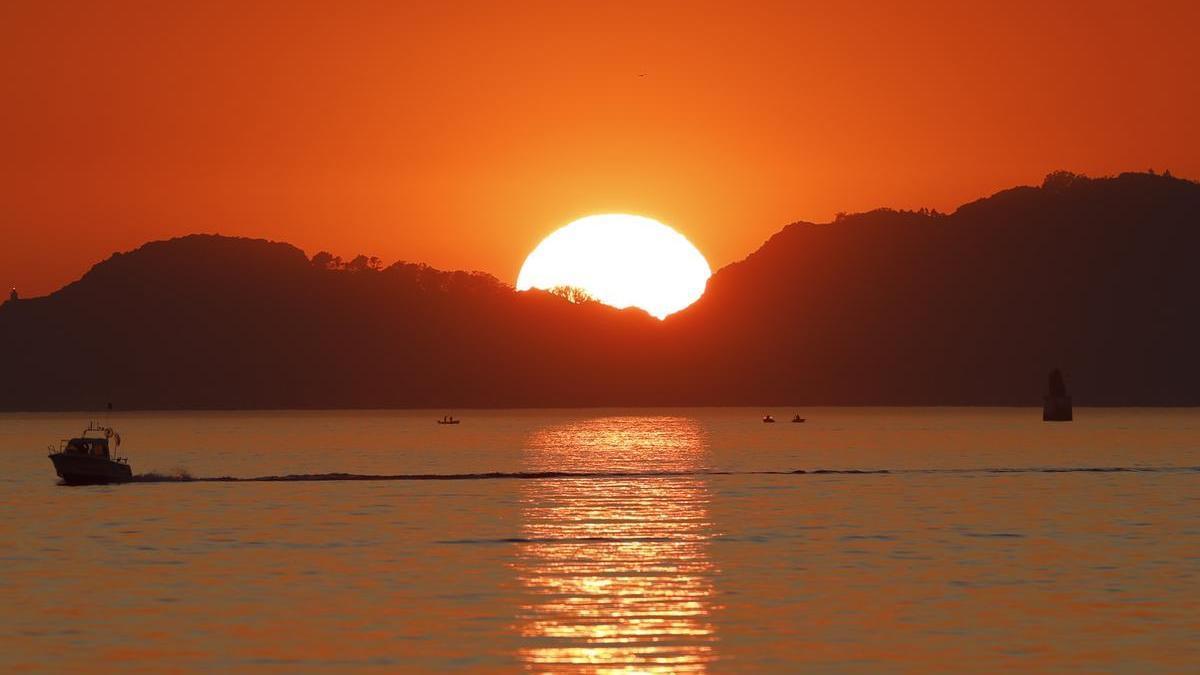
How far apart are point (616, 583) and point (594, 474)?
308ft

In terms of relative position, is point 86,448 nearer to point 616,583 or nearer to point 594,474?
point 594,474

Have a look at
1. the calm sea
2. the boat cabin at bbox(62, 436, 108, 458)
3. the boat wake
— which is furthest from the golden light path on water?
the boat cabin at bbox(62, 436, 108, 458)

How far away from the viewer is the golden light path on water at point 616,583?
4397 cm

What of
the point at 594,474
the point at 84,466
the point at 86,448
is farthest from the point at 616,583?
the point at 594,474

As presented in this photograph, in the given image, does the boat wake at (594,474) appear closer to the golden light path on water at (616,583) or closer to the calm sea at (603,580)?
the calm sea at (603,580)

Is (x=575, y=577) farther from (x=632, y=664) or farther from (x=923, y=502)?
(x=923, y=502)

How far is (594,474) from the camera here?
506ft

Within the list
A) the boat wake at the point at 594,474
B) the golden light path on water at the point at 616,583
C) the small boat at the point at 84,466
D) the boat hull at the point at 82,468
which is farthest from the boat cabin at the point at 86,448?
the golden light path on water at the point at 616,583

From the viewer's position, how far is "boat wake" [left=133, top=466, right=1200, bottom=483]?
5768 inches

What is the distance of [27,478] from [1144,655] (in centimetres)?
12486

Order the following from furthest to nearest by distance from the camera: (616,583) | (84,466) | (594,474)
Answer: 1. (594,474)
2. (84,466)
3. (616,583)

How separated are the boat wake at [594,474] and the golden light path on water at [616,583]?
3114 centimetres

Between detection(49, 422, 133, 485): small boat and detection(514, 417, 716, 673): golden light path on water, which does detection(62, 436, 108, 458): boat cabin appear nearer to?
detection(49, 422, 133, 485): small boat

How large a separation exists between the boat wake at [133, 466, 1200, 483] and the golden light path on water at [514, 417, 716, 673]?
31.1m
